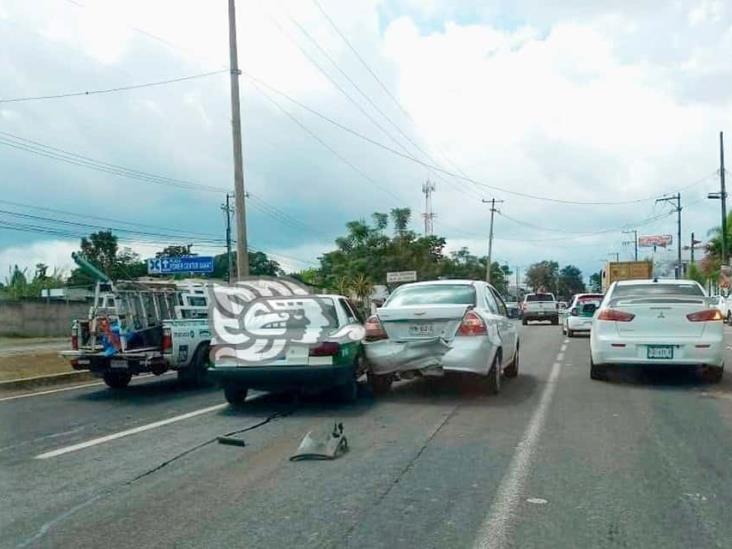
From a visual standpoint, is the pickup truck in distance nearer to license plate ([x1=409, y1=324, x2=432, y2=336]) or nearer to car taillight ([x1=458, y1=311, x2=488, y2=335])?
car taillight ([x1=458, y1=311, x2=488, y2=335])

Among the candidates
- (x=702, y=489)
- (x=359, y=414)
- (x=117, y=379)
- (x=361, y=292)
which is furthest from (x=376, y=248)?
(x=702, y=489)

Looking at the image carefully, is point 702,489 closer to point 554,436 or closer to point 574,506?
point 574,506

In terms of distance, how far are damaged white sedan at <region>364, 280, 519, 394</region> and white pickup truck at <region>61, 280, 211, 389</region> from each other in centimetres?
336

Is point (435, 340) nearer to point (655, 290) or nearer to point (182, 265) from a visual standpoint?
point (655, 290)

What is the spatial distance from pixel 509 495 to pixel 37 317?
39.1m

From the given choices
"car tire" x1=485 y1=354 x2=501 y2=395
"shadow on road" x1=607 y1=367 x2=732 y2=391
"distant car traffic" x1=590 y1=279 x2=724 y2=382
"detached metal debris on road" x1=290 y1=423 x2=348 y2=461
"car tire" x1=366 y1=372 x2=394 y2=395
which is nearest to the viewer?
"detached metal debris on road" x1=290 y1=423 x2=348 y2=461

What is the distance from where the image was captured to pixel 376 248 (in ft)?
174

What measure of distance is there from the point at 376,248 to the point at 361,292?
250 inches

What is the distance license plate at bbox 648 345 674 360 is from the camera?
38.0 feet

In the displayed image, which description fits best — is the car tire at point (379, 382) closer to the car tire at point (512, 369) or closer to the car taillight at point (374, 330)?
the car taillight at point (374, 330)

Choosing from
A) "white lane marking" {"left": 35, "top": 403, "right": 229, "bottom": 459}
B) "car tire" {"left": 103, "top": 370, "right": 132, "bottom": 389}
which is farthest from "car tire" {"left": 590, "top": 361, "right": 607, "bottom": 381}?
"car tire" {"left": 103, "top": 370, "right": 132, "bottom": 389}

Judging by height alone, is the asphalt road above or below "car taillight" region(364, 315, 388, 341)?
below

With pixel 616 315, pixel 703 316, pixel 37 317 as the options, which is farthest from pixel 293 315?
pixel 37 317

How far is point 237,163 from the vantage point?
22438mm
